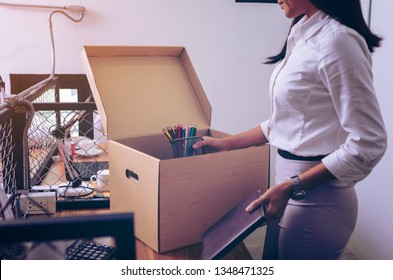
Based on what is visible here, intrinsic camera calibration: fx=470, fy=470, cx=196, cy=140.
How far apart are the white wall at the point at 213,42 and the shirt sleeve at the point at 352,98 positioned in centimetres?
142

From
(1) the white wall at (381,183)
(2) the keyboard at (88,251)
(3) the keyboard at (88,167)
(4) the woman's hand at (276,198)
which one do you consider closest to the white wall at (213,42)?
(1) the white wall at (381,183)

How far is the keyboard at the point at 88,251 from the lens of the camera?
929 millimetres

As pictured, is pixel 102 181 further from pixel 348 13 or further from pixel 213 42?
pixel 213 42

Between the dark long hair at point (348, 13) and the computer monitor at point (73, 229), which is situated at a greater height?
the dark long hair at point (348, 13)

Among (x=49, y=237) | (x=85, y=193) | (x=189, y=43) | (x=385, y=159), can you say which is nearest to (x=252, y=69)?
(x=189, y=43)

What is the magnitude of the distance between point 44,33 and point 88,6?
0.89 feet

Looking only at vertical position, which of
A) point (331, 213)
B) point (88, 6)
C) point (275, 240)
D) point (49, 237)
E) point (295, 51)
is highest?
point (88, 6)

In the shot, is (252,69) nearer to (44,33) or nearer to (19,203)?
(44,33)

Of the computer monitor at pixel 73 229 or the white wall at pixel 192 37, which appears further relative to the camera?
the white wall at pixel 192 37

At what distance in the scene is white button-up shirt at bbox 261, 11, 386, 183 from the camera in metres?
0.85

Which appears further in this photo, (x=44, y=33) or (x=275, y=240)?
(x=44, y=33)

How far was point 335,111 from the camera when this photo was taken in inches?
35.6

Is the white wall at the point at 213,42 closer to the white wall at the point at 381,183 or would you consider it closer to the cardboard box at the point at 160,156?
the white wall at the point at 381,183

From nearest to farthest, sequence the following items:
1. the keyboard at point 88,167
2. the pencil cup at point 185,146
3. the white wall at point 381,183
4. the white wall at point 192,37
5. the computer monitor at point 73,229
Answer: the computer monitor at point 73,229, the pencil cup at point 185,146, the keyboard at point 88,167, the white wall at point 381,183, the white wall at point 192,37
